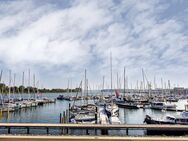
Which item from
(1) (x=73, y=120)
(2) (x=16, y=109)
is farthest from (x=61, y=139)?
(2) (x=16, y=109)

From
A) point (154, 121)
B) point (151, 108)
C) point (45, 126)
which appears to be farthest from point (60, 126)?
point (151, 108)

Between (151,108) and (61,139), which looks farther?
(151,108)

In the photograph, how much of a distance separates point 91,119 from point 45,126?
26.8 m

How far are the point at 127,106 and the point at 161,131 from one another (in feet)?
237

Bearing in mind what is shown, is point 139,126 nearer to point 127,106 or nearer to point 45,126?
point 45,126

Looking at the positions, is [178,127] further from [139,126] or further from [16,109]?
[16,109]

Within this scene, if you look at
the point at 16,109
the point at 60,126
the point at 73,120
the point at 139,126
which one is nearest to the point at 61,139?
the point at 60,126

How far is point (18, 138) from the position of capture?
906 inches

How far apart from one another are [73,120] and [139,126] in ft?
84.3

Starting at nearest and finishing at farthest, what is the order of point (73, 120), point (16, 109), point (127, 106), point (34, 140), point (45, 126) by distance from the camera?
1. point (34, 140)
2. point (45, 126)
3. point (73, 120)
4. point (16, 109)
5. point (127, 106)

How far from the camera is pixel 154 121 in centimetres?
5950

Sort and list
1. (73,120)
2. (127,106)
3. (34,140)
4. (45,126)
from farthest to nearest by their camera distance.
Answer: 1. (127,106)
2. (73,120)
3. (45,126)
4. (34,140)

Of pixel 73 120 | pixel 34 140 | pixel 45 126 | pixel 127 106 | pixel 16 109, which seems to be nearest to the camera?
pixel 34 140

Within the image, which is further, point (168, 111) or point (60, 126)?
point (168, 111)
